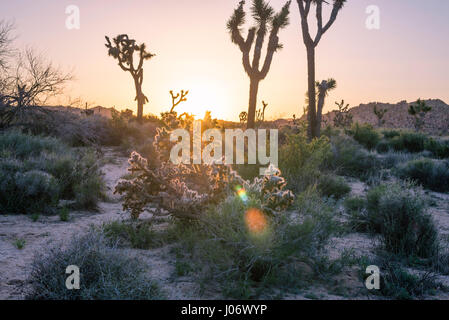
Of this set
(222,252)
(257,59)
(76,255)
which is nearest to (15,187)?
(76,255)

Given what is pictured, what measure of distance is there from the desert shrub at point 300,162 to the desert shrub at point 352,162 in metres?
2.22

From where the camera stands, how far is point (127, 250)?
4.86m

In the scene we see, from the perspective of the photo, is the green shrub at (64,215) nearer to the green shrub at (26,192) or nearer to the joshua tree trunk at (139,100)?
the green shrub at (26,192)

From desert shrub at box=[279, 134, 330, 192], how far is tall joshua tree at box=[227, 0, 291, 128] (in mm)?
6981

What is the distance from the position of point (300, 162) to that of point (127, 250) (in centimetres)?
A: 544

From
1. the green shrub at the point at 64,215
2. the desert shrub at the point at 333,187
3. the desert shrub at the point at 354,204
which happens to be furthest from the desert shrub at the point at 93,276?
the desert shrub at the point at 333,187

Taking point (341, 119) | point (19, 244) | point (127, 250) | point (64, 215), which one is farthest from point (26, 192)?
point (341, 119)

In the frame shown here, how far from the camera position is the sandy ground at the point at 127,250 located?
375 cm

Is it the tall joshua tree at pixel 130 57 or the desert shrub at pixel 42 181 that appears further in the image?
the tall joshua tree at pixel 130 57

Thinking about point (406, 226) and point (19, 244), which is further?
point (406, 226)

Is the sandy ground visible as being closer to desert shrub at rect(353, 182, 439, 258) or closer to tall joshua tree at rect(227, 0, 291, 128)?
desert shrub at rect(353, 182, 439, 258)

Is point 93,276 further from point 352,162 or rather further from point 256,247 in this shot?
point 352,162
